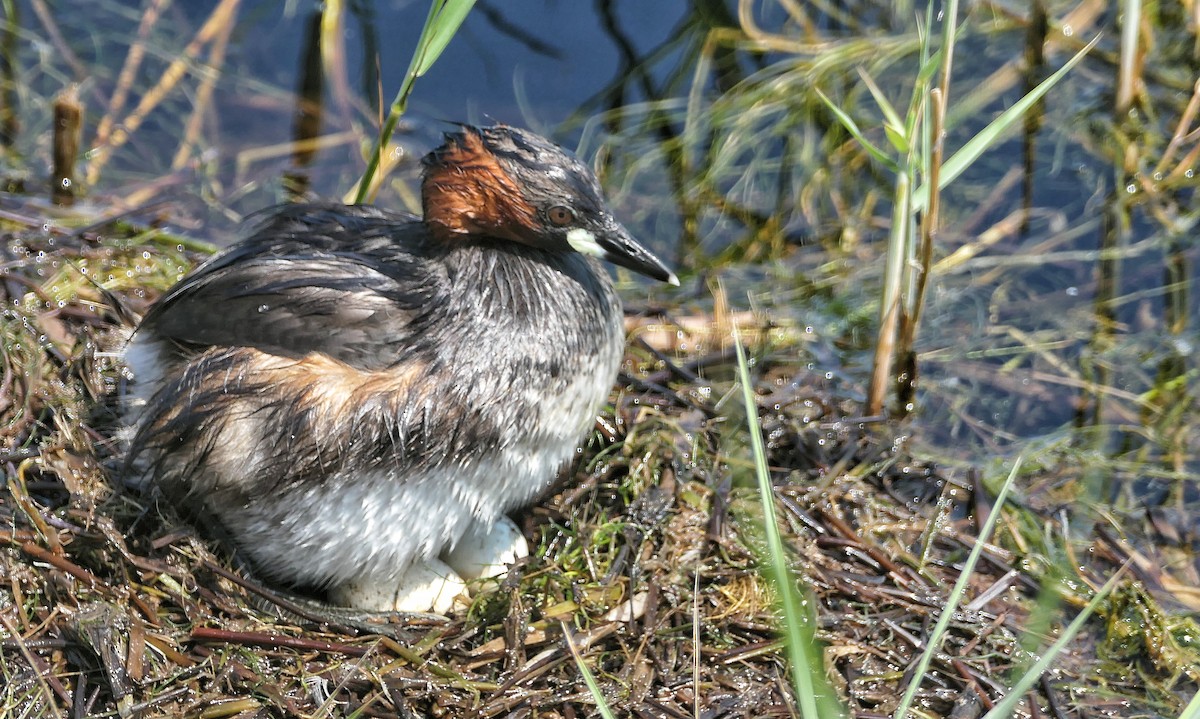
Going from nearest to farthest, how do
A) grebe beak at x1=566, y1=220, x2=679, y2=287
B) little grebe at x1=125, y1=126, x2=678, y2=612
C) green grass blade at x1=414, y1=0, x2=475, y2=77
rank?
1. green grass blade at x1=414, y1=0, x2=475, y2=77
2. little grebe at x1=125, y1=126, x2=678, y2=612
3. grebe beak at x1=566, y1=220, x2=679, y2=287

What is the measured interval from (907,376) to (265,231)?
7.28 feet

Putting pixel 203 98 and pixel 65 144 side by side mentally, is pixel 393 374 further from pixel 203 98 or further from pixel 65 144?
pixel 203 98

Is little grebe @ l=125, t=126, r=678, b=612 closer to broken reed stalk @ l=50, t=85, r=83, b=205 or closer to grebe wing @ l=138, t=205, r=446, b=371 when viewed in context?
grebe wing @ l=138, t=205, r=446, b=371

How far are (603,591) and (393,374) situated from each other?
0.89 meters

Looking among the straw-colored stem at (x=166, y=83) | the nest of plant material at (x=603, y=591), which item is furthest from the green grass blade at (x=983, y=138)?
the straw-colored stem at (x=166, y=83)

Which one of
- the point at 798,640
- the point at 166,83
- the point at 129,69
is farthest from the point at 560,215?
the point at 129,69

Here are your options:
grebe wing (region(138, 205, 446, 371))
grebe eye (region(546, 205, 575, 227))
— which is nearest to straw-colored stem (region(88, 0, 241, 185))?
grebe wing (region(138, 205, 446, 371))

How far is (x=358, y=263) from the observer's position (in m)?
3.61

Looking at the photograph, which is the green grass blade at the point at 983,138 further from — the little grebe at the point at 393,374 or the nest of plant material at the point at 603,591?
the nest of plant material at the point at 603,591

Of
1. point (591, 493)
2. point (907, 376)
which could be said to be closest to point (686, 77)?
point (907, 376)

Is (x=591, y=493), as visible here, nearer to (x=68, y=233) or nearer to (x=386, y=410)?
(x=386, y=410)

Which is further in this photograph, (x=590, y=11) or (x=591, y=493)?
(x=590, y=11)

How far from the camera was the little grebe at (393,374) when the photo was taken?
342 centimetres

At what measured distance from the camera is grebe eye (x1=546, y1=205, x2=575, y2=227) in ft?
11.5
